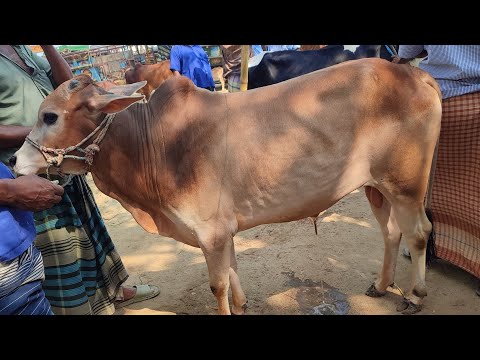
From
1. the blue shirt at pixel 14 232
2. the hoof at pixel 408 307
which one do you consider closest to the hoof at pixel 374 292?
the hoof at pixel 408 307

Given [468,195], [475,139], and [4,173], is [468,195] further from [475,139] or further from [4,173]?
[4,173]

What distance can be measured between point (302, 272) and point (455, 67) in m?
2.08

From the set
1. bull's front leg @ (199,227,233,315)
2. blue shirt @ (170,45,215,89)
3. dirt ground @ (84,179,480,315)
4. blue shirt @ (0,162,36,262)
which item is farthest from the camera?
blue shirt @ (170,45,215,89)

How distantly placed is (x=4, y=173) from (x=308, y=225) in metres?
3.25

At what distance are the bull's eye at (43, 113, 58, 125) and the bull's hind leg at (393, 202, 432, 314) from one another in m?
2.31

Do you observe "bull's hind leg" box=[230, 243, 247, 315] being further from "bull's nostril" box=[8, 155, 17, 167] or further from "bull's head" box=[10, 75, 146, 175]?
"bull's nostril" box=[8, 155, 17, 167]

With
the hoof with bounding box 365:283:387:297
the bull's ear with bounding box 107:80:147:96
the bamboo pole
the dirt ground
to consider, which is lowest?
the dirt ground

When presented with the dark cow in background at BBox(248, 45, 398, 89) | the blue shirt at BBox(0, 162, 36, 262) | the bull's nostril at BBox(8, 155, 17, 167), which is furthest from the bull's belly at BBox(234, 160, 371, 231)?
the dark cow in background at BBox(248, 45, 398, 89)

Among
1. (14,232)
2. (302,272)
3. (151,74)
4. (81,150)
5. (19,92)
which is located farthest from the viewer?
(151,74)

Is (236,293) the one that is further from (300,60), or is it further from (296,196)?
(300,60)

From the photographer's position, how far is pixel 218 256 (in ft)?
8.29

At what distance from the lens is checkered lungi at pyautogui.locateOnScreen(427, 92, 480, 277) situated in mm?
2895

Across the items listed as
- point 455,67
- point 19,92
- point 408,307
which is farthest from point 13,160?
point 455,67

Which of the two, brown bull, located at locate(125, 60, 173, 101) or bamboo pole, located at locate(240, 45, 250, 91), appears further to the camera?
brown bull, located at locate(125, 60, 173, 101)
